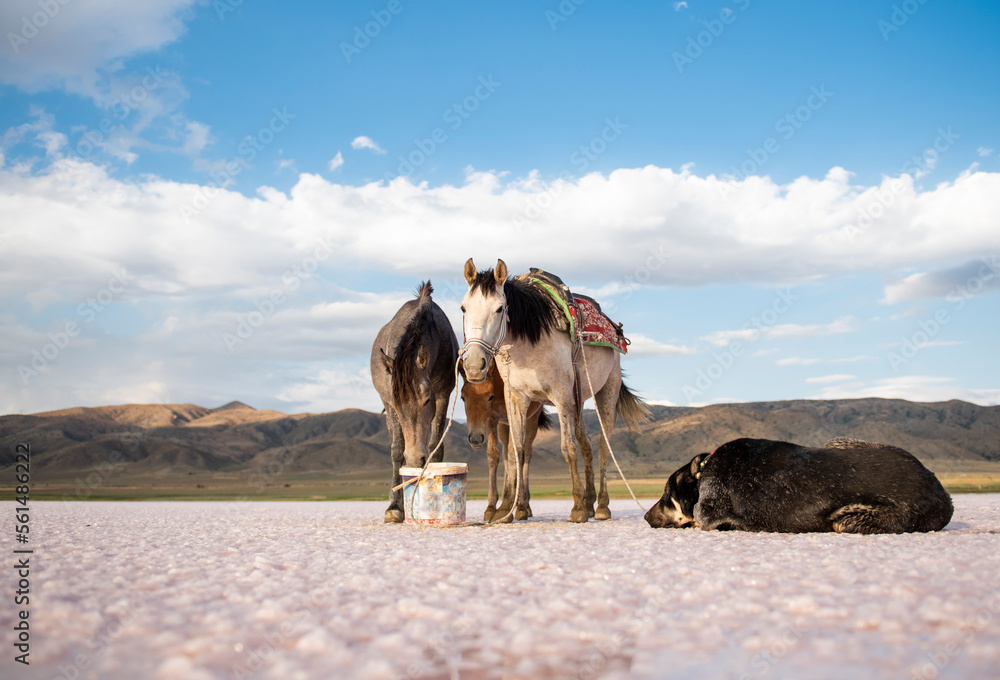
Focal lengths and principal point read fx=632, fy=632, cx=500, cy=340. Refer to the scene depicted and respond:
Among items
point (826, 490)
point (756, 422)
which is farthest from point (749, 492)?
point (756, 422)

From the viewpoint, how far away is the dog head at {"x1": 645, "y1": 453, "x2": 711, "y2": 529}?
700 centimetres

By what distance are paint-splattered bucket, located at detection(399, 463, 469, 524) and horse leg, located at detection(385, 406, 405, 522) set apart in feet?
2.53

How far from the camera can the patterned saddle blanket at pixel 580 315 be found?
8.19 m

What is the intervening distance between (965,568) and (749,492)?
2437 mm

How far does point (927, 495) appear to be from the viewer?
6.07 meters

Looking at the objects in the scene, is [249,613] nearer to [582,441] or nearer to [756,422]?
[582,441]

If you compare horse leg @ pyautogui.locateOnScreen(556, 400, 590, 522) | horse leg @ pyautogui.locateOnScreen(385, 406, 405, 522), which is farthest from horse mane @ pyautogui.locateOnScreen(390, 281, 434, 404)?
horse leg @ pyautogui.locateOnScreen(556, 400, 590, 522)

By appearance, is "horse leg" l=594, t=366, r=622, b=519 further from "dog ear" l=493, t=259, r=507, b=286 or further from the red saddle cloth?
"dog ear" l=493, t=259, r=507, b=286

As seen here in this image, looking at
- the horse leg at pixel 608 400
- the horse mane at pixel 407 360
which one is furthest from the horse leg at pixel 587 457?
the horse mane at pixel 407 360

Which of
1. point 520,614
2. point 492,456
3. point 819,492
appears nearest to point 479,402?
point 492,456

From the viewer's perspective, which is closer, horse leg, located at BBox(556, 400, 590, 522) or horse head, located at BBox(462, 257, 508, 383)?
horse head, located at BBox(462, 257, 508, 383)

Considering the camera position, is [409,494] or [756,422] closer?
[409,494]

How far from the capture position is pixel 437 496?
24.3 ft

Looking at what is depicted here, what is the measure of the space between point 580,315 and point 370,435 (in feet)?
279
